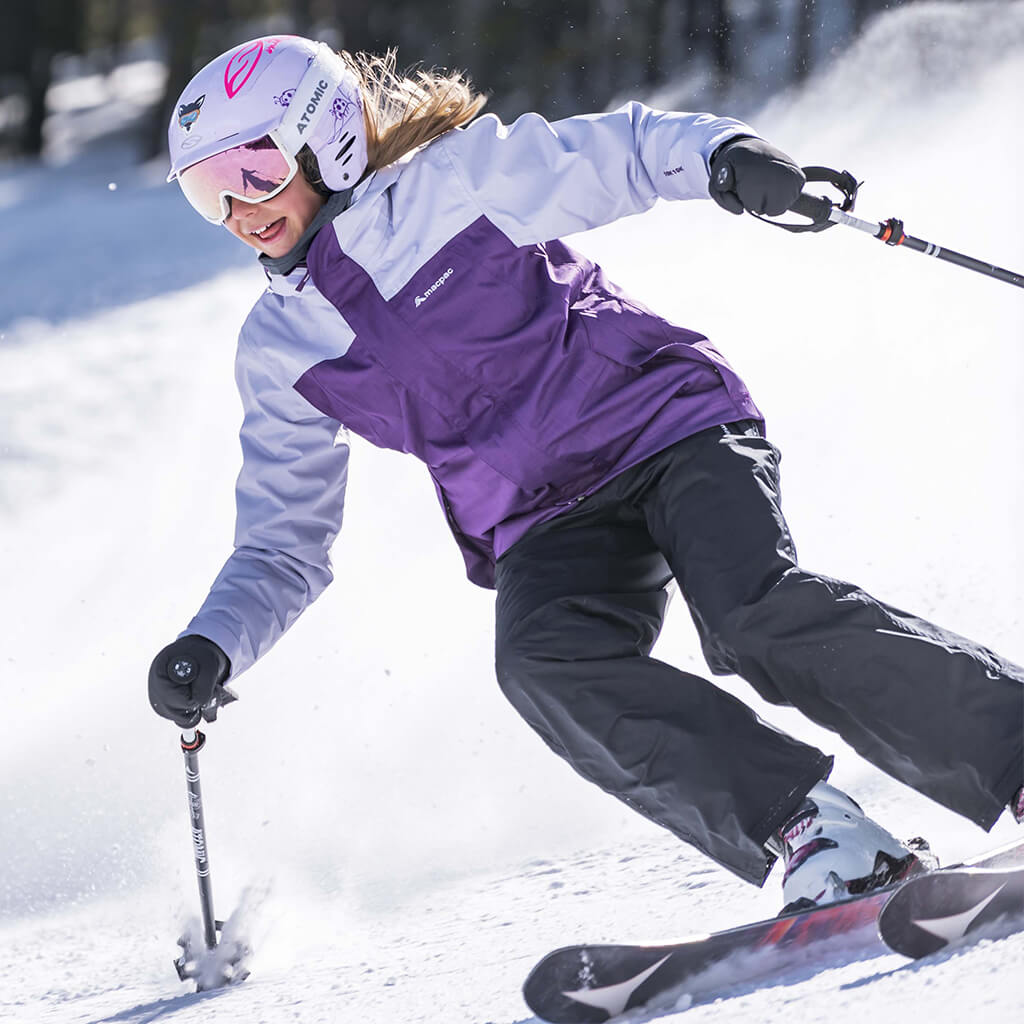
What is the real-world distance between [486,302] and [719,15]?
1057 centimetres

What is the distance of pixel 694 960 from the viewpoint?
2.26m

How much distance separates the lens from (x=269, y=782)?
4.37m

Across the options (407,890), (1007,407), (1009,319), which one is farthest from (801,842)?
(1009,319)

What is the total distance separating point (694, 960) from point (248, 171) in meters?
1.70

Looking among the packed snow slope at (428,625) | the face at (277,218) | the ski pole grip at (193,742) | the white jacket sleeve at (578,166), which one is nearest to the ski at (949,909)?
the packed snow slope at (428,625)

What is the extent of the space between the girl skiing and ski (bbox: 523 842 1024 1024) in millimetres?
67

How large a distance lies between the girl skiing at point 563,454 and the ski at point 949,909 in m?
0.15

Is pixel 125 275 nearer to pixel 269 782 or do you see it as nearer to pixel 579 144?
pixel 269 782

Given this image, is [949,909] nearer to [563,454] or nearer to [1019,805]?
[1019,805]

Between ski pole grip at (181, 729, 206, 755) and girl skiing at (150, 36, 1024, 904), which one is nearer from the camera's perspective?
girl skiing at (150, 36, 1024, 904)

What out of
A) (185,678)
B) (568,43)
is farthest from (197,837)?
(568,43)

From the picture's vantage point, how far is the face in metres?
2.86

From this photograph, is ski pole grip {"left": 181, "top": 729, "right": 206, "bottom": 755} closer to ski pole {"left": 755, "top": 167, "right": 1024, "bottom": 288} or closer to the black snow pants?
the black snow pants

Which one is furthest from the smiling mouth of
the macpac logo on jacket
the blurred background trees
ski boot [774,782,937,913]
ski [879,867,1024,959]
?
the blurred background trees
